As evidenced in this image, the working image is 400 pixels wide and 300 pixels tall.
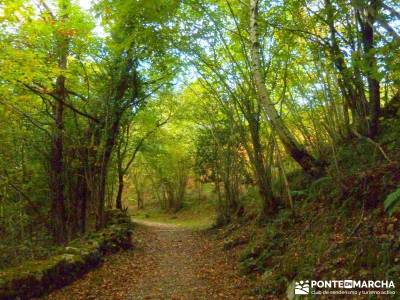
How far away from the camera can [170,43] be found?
1027 cm

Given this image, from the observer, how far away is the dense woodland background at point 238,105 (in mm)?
5871

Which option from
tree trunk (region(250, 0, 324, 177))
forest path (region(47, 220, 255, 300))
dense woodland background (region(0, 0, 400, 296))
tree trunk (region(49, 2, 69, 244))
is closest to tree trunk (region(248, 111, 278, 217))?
dense woodland background (region(0, 0, 400, 296))

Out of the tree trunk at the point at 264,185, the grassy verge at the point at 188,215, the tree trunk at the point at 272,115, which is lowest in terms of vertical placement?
the grassy verge at the point at 188,215

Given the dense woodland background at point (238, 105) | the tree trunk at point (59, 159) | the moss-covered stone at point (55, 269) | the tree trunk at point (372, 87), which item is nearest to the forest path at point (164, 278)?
the moss-covered stone at point (55, 269)

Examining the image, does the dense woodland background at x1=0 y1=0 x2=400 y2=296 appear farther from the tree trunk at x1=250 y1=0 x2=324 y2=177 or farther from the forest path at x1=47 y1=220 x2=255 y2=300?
the forest path at x1=47 y1=220 x2=255 y2=300

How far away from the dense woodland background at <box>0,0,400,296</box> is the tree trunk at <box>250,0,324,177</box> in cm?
3

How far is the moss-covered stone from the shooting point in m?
6.01

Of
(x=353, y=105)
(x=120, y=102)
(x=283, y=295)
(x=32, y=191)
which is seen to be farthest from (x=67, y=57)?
(x=283, y=295)

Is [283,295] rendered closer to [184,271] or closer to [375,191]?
[375,191]

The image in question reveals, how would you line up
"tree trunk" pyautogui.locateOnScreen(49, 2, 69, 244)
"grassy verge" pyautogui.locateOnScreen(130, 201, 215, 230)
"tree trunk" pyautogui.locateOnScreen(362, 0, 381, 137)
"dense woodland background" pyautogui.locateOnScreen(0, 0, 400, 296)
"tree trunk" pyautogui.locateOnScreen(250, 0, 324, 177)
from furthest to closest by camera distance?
"grassy verge" pyautogui.locateOnScreen(130, 201, 215, 230)
"tree trunk" pyautogui.locateOnScreen(49, 2, 69, 244)
"tree trunk" pyautogui.locateOnScreen(250, 0, 324, 177)
"tree trunk" pyautogui.locateOnScreen(362, 0, 381, 137)
"dense woodland background" pyautogui.locateOnScreen(0, 0, 400, 296)

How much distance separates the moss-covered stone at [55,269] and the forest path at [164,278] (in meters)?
0.23

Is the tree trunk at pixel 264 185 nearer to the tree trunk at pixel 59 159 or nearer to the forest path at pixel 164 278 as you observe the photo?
the forest path at pixel 164 278

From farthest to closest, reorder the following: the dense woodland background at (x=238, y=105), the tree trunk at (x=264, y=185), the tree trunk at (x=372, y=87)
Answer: the tree trunk at (x=264, y=185) < the tree trunk at (x=372, y=87) < the dense woodland background at (x=238, y=105)

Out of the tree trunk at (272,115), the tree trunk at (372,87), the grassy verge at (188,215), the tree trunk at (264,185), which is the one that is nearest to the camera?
the tree trunk at (372,87)
